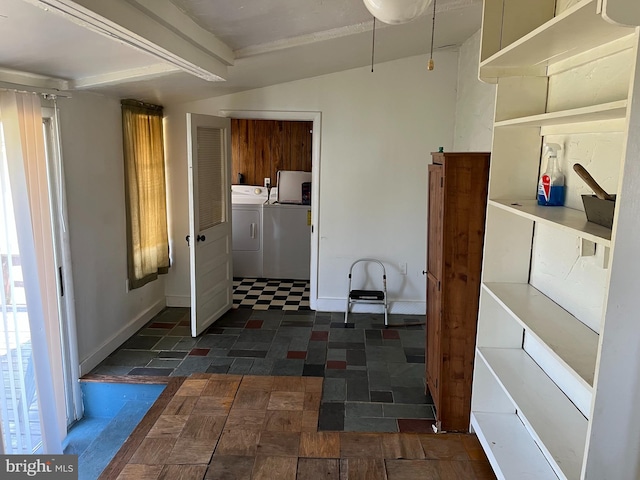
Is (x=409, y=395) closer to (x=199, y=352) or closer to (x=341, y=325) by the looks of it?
(x=341, y=325)

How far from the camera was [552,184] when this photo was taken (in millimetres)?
1825

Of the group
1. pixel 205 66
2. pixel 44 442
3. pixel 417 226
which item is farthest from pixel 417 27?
pixel 44 442

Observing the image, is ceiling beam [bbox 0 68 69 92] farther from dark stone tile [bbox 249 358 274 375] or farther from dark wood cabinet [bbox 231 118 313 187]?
dark wood cabinet [bbox 231 118 313 187]

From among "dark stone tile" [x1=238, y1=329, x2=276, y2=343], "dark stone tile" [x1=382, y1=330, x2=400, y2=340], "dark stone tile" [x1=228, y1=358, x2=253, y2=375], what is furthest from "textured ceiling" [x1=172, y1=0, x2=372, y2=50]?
"dark stone tile" [x1=382, y1=330, x2=400, y2=340]

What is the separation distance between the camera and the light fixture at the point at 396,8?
5.46ft

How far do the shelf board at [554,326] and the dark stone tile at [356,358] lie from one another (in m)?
1.81

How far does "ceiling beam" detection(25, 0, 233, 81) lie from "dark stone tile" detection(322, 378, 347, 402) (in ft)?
7.26

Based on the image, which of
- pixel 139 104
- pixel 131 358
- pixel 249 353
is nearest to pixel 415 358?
pixel 249 353

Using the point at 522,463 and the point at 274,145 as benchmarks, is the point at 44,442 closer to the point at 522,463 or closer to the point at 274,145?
the point at 522,463

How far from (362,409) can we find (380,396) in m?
0.21

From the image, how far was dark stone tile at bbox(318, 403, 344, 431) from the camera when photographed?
112 inches

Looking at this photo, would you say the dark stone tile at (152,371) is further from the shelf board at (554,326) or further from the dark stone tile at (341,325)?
the shelf board at (554,326)

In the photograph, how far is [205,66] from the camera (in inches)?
112

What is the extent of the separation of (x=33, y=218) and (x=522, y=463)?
2735 millimetres
